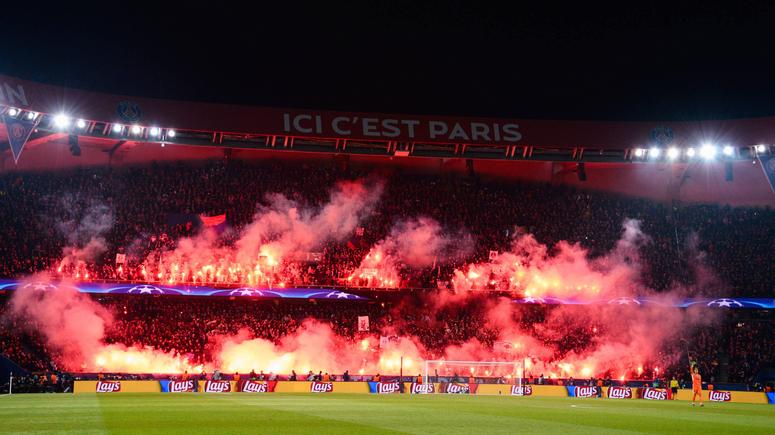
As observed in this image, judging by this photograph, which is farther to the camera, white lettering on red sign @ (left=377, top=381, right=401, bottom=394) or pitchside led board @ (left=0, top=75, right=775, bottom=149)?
pitchside led board @ (left=0, top=75, right=775, bottom=149)

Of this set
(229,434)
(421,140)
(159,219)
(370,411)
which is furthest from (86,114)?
(229,434)

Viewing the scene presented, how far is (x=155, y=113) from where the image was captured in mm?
41438

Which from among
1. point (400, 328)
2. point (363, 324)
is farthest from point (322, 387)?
point (400, 328)

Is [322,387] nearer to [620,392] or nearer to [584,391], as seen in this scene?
[584,391]

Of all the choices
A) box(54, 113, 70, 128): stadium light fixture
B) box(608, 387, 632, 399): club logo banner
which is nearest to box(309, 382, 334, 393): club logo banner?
box(608, 387, 632, 399): club logo banner

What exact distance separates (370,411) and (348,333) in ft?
69.9

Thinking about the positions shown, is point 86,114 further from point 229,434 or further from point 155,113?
point 229,434

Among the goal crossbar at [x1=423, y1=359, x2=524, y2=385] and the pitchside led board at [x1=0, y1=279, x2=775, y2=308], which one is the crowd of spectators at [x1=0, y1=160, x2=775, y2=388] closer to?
the pitchside led board at [x1=0, y1=279, x2=775, y2=308]

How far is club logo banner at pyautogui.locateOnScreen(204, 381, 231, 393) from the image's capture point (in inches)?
1329

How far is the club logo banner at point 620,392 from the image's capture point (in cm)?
3597

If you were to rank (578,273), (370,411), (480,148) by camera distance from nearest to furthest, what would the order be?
(370,411)
(578,273)
(480,148)

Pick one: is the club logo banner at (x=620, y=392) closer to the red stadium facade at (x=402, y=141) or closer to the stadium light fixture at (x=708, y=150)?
the red stadium facade at (x=402, y=141)

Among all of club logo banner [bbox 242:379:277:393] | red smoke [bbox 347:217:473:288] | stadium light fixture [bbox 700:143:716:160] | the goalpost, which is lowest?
club logo banner [bbox 242:379:277:393]

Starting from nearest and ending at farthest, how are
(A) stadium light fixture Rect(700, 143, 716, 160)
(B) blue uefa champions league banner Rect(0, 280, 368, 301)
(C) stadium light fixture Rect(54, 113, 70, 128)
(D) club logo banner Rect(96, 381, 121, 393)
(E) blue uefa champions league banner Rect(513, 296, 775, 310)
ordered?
(D) club logo banner Rect(96, 381, 121, 393)
(B) blue uefa champions league banner Rect(0, 280, 368, 301)
(C) stadium light fixture Rect(54, 113, 70, 128)
(E) blue uefa champions league banner Rect(513, 296, 775, 310)
(A) stadium light fixture Rect(700, 143, 716, 160)
